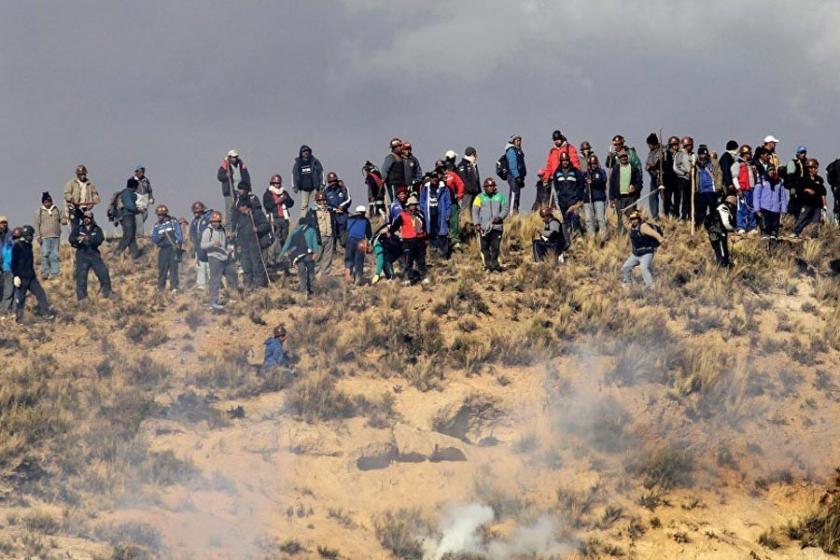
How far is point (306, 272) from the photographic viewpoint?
1017 inches

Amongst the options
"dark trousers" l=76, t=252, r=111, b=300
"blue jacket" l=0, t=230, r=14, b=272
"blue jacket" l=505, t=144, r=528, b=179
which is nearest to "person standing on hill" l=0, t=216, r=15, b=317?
"blue jacket" l=0, t=230, r=14, b=272

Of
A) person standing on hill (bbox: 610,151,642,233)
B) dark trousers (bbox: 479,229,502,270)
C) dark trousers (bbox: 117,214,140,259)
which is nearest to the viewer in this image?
dark trousers (bbox: 479,229,502,270)

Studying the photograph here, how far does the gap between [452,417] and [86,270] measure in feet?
27.0

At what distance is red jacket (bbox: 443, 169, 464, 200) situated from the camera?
26.4 m

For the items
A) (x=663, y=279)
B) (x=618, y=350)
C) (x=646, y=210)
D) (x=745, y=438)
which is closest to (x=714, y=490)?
(x=745, y=438)

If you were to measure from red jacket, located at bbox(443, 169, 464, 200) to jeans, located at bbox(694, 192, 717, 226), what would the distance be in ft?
15.5

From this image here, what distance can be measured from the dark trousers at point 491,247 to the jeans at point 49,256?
8.75 metres

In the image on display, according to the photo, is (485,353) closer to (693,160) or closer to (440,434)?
(440,434)

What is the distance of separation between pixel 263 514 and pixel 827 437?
9513 millimetres

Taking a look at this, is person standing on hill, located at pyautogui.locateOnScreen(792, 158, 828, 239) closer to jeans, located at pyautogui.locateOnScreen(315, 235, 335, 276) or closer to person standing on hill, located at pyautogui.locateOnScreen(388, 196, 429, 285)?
person standing on hill, located at pyautogui.locateOnScreen(388, 196, 429, 285)

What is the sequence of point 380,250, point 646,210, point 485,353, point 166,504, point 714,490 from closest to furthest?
point 166,504
point 714,490
point 485,353
point 380,250
point 646,210

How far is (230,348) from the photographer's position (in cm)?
2417

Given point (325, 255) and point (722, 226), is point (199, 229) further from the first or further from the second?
point (722, 226)

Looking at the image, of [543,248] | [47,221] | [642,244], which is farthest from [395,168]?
[47,221]
